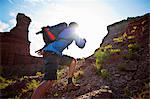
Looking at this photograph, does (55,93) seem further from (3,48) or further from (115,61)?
(3,48)

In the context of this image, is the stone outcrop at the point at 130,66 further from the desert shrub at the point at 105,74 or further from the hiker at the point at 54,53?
the hiker at the point at 54,53

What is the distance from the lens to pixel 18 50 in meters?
47.2

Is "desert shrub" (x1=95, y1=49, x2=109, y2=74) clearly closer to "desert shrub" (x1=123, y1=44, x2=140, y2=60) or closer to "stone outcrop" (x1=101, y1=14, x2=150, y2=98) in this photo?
"stone outcrop" (x1=101, y1=14, x2=150, y2=98)

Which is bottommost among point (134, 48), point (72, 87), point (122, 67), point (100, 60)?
point (72, 87)

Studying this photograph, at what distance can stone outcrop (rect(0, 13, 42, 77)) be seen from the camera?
1708 inches

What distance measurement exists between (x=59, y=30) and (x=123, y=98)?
8.69 ft

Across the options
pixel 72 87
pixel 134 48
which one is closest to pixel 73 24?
pixel 72 87

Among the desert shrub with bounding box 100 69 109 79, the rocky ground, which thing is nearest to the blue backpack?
the rocky ground

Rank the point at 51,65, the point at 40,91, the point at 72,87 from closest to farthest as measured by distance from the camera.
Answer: the point at 40,91, the point at 51,65, the point at 72,87

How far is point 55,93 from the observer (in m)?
8.91

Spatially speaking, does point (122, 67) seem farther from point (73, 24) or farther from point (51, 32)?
point (51, 32)

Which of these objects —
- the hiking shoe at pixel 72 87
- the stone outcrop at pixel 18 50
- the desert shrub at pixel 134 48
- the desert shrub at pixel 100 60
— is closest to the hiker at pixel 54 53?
the hiking shoe at pixel 72 87

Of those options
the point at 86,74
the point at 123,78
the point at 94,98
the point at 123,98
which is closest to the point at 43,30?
the point at 94,98

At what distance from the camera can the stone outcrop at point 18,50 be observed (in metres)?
43.4
